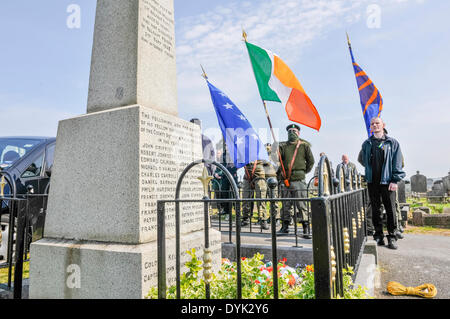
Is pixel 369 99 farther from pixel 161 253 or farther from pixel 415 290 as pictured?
pixel 161 253

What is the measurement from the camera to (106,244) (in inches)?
102

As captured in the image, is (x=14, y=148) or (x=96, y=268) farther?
(x=14, y=148)

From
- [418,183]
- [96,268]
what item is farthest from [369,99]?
[418,183]

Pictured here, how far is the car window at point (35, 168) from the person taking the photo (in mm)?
6793

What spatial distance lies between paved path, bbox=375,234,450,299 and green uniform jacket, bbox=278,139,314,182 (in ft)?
6.89

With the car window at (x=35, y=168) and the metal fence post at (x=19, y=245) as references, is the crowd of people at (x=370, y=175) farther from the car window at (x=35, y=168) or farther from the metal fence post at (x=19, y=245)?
the car window at (x=35, y=168)

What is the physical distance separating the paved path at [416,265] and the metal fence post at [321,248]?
206 centimetres

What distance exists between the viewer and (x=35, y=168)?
696 cm

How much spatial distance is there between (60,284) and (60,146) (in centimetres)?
132

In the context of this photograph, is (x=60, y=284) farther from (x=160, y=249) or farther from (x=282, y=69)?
(x=282, y=69)

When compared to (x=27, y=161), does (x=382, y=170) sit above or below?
below

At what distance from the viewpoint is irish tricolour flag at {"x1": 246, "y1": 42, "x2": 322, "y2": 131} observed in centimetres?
619

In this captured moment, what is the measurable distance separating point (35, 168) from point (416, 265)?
7765 mm

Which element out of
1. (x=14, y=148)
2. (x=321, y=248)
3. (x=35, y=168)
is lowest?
(x=321, y=248)
